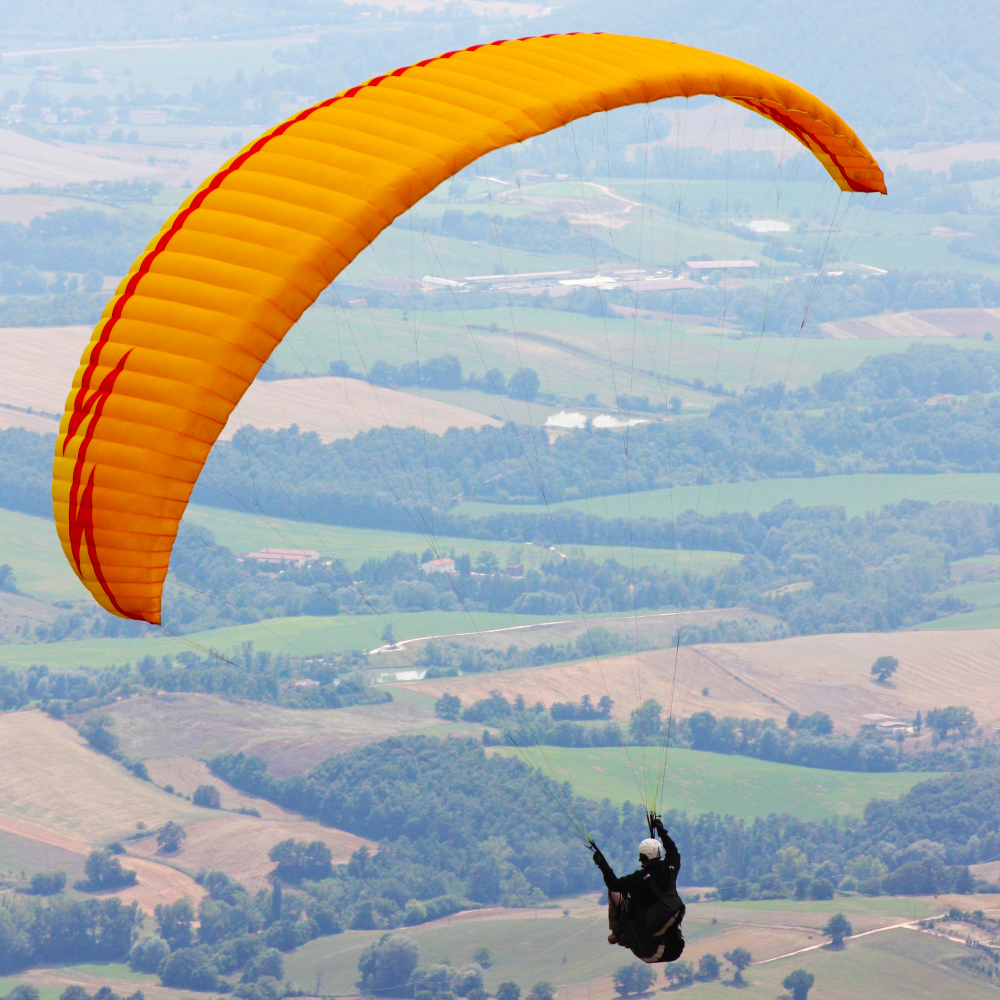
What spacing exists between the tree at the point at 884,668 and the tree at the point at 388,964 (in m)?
61.3

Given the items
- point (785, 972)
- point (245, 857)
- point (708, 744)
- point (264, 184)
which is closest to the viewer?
point (264, 184)

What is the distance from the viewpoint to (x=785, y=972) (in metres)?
105

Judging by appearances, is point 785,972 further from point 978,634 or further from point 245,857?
point 978,634

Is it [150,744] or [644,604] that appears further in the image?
[644,604]

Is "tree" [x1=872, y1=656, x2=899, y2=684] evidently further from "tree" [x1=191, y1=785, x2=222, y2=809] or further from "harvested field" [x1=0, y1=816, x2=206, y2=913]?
"harvested field" [x1=0, y1=816, x2=206, y2=913]

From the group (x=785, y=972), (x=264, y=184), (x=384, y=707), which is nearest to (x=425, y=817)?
(x=384, y=707)

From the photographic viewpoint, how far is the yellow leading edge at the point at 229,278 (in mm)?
13844

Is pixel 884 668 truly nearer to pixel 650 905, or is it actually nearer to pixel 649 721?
pixel 649 721

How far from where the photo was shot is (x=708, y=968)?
10494 cm

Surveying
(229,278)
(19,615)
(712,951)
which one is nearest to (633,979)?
(712,951)

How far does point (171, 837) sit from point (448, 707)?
34.1m

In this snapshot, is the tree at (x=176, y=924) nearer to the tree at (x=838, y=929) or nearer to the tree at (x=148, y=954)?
the tree at (x=148, y=954)

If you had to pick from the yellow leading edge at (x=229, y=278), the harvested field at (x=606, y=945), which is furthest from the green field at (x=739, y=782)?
the yellow leading edge at (x=229, y=278)

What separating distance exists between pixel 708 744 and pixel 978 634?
1700 inches
